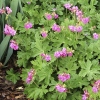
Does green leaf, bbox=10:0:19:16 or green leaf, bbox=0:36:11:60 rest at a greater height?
green leaf, bbox=10:0:19:16

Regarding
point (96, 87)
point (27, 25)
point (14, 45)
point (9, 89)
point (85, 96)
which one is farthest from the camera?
point (9, 89)

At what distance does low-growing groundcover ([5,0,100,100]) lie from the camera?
2607 mm

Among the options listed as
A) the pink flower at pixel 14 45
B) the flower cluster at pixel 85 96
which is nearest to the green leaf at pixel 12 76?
the pink flower at pixel 14 45

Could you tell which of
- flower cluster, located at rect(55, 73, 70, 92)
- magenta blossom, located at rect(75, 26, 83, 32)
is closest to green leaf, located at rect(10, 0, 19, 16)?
magenta blossom, located at rect(75, 26, 83, 32)

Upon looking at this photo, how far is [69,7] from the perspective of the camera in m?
3.17

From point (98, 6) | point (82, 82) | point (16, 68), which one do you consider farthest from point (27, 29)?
point (98, 6)

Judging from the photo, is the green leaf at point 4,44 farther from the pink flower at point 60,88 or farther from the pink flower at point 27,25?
the pink flower at point 60,88

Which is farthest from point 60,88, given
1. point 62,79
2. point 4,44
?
point 4,44

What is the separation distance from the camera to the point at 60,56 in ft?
8.78

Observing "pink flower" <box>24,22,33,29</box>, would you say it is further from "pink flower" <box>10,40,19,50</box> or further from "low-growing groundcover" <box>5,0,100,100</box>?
"pink flower" <box>10,40,19,50</box>

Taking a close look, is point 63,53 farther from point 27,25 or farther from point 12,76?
point 12,76

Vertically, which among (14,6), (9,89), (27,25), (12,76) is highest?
(14,6)

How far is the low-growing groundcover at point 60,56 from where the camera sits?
8.55ft

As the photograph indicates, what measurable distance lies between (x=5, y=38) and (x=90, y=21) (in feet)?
2.69
